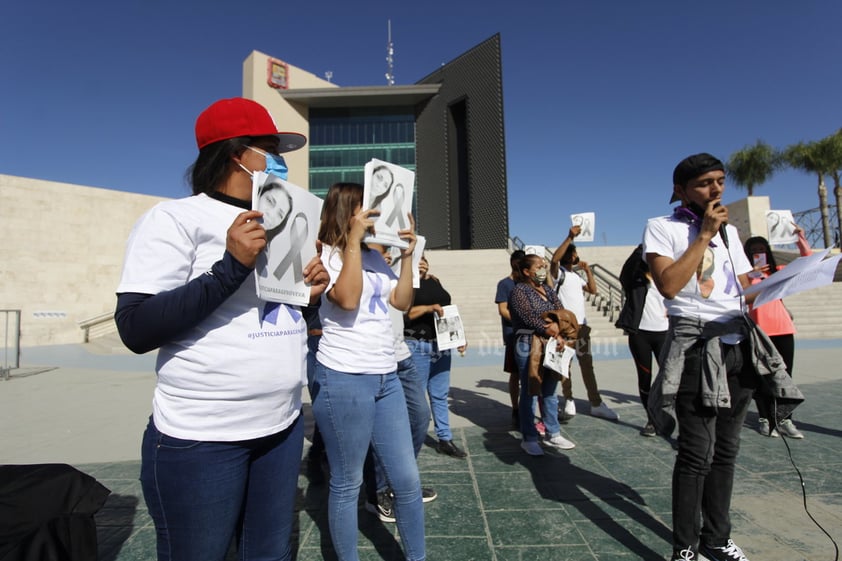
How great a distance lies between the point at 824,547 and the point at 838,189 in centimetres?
3300

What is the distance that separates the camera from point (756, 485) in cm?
312

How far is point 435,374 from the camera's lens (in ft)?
13.7

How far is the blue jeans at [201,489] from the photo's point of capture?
3.96ft

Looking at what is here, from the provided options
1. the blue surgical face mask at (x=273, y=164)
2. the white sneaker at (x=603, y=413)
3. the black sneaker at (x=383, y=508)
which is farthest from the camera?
the white sneaker at (x=603, y=413)

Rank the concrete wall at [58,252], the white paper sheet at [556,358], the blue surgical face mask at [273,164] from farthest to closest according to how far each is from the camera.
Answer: the concrete wall at [58,252] < the white paper sheet at [556,358] < the blue surgical face mask at [273,164]

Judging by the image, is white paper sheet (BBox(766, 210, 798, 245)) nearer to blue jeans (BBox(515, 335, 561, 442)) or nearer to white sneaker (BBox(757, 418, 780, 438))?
white sneaker (BBox(757, 418, 780, 438))

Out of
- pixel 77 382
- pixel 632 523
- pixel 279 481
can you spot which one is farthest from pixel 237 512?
pixel 77 382

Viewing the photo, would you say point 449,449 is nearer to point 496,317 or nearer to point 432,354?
point 432,354

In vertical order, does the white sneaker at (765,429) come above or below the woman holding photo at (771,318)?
below

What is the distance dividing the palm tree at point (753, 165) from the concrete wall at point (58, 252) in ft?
121

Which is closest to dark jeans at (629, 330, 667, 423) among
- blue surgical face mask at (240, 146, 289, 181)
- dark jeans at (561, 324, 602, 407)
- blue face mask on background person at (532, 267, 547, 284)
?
dark jeans at (561, 324, 602, 407)

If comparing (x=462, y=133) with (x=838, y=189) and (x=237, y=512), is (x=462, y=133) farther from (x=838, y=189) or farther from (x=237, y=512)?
(x=237, y=512)

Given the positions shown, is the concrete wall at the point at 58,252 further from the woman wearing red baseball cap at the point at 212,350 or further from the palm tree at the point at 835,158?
the palm tree at the point at 835,158

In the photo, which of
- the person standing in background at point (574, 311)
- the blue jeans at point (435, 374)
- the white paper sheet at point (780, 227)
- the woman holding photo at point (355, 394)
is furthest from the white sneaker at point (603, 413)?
the woman holding photo at point (355, 394)
